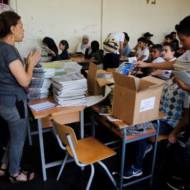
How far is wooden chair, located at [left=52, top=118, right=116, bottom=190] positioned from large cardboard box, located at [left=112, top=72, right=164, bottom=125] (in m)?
0.33

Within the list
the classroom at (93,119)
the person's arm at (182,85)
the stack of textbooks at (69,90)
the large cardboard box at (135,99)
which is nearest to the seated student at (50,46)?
the classroom at (93,119)

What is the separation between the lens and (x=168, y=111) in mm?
2090

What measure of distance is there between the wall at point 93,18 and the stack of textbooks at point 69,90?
12.4 feet

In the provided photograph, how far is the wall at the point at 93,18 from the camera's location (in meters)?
5.49

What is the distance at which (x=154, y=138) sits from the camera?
81.0 inches

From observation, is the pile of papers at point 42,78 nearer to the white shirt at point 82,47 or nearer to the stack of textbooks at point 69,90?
the stack of textbooks at point 69,90

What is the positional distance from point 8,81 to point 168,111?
4.43ft

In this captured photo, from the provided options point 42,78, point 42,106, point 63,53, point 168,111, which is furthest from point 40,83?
point 63,53

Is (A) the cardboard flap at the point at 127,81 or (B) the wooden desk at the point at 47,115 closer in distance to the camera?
(A) the cardboard flap at the point at 127,81

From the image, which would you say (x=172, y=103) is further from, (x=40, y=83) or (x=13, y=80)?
(x=13, y=80)

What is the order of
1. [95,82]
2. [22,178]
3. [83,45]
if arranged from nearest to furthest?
[22,178] < [95,82] < [83,45]

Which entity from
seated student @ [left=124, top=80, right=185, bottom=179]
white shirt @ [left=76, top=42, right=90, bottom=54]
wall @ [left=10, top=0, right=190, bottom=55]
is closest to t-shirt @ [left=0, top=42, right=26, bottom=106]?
seated student @ [left=124, top=80, right=185, bottom=179]

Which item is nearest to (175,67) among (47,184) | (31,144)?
(47,184)

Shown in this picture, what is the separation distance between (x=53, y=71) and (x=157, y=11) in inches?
217
